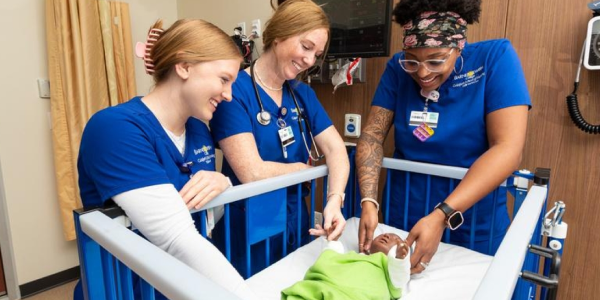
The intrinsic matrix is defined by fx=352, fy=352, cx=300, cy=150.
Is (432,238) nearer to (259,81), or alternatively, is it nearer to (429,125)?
(429,125)

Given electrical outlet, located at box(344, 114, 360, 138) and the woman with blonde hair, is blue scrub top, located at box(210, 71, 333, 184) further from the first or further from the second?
electrical outlet, located at box(344, 114, 360, 138)

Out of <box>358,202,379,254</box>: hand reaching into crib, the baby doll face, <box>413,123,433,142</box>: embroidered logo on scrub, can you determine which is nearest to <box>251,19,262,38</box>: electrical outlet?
<box>413,123,433,142</box>: embroidered logo on scrub

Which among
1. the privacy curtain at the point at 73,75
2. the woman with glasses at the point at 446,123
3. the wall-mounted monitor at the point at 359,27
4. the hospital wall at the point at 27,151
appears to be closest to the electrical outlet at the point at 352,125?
→ the wall-mounted monitor at the point at 359,27

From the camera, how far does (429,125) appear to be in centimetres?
127

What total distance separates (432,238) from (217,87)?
754 millimetres

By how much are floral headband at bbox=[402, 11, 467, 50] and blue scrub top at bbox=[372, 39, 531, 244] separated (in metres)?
0.12

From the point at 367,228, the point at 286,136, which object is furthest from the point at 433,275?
the point at 286,136

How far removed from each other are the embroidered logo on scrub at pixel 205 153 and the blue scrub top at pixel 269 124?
3.1 inches

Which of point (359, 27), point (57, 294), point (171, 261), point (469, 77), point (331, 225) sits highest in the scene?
point (359, 27)

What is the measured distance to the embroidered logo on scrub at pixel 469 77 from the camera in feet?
3.89

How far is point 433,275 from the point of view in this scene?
1084 millimetres

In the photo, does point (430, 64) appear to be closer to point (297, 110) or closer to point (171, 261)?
point (297, 110)

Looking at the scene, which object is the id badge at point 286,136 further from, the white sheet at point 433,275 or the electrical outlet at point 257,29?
the electrical outlet at point 257,29

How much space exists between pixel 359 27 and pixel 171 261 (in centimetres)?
151
